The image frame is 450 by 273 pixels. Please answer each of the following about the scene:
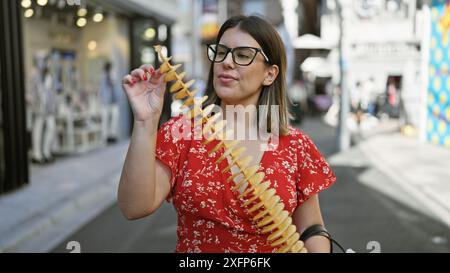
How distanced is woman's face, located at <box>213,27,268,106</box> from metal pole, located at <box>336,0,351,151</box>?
11.1 m

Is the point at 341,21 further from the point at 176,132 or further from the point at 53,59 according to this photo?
the point at 176,132

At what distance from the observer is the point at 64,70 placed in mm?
12688

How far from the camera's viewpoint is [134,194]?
1.70 m

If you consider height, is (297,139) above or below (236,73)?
below

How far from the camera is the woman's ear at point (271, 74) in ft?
6.36

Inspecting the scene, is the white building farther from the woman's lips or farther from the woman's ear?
the woman's lips

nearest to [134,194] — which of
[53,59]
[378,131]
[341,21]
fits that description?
[53,59]

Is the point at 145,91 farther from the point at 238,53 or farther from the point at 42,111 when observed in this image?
the point at 42,111

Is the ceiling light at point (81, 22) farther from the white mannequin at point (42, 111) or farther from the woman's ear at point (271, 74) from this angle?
the woman's ear at point (271, 74)

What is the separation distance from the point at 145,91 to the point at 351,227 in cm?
470

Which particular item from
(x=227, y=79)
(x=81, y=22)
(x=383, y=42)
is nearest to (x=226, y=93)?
(x=227, y=79)

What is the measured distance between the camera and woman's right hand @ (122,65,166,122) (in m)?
1.62

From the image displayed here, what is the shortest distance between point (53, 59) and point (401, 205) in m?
8.15

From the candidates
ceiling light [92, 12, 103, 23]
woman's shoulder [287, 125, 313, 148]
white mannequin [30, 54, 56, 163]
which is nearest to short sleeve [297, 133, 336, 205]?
woman's shoulder [287, 125, 313, 148]
